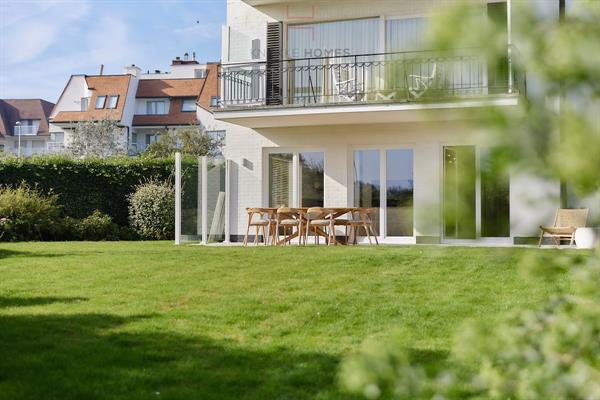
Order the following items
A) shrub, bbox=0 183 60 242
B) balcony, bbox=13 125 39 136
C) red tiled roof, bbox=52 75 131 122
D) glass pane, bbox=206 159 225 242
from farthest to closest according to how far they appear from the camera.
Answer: balcony, bbox=13 125 39 136
red tiled roof, bbox=52 75 131 122
shrub, bbox=0 183 60 242
glass pane, bbox=206 159 225 242

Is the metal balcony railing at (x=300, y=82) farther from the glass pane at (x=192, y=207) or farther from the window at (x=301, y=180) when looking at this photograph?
the glass pane at (x=192, y=207)

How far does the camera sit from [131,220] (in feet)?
67.4

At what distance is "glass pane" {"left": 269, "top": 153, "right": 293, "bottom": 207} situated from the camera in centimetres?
1741

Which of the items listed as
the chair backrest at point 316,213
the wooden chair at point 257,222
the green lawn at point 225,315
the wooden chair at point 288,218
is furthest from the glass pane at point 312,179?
the green lawn at point 225,315

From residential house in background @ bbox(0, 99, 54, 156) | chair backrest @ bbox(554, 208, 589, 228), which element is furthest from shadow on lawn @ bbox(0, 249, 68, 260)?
residential house in background @ bbox(0, 99, 54, 156)

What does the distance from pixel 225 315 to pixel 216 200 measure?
423 inches

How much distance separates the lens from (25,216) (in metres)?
18.8

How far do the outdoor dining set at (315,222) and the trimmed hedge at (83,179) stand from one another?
6.88 meters

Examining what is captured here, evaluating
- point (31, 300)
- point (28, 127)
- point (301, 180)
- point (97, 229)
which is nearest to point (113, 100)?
point (28, 127)

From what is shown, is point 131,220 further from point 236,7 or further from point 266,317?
point 266,317

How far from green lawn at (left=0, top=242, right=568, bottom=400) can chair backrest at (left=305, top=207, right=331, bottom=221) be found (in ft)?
10.4

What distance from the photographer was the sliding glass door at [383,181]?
16297 millimetres

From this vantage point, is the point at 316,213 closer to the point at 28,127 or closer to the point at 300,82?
the point at 300,82

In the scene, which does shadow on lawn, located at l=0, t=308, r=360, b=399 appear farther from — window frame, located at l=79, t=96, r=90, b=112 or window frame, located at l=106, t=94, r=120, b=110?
window frame, located at l=79, t=96, r=90, b=112
